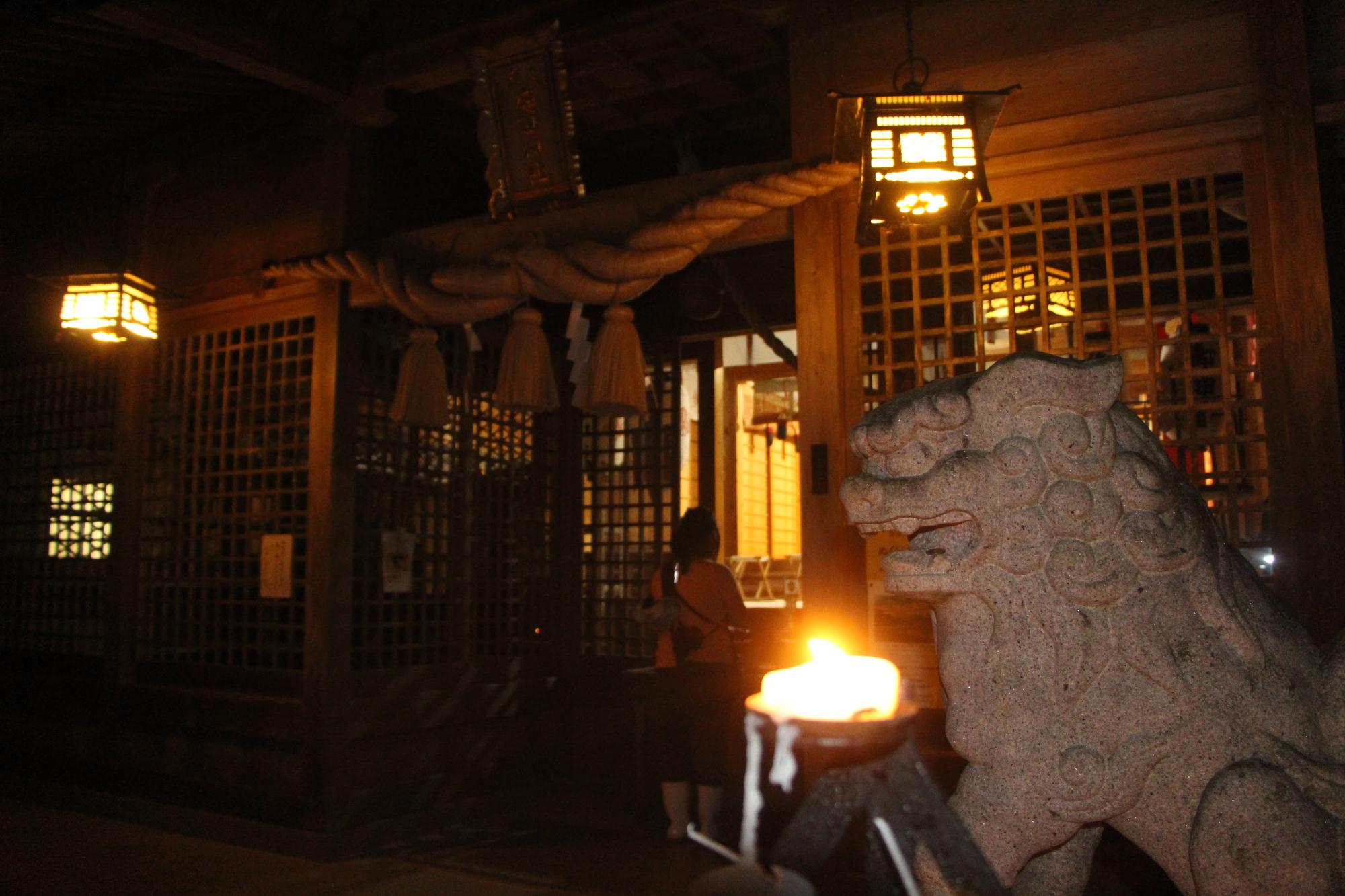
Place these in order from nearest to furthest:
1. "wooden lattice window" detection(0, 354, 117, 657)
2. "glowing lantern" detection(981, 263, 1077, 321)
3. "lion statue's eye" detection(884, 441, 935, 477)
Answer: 1. "lion statue's eye" detection(884, 441, 935, 477)
2. "glowing lantern" detection(981, 263, 1077, 321)
3. "wooden lattice window" detection(0, 354, 117, 657)

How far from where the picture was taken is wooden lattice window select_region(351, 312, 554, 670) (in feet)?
20.3

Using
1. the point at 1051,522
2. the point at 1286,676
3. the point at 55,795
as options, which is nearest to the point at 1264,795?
the point at 1286,676

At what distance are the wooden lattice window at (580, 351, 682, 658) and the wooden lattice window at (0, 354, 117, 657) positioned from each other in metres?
3.69

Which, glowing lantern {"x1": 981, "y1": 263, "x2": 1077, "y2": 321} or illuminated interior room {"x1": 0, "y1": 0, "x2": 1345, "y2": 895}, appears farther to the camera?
glowing lantern {"x1": 981, "y1": 263, "x2": 1077, "y2": 321}

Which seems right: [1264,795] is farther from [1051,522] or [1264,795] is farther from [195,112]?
[195,112]

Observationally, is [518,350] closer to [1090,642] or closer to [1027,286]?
[1027,286]

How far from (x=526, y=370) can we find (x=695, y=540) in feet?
4.98

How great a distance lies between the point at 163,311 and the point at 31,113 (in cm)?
157

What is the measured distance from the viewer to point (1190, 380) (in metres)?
3.57

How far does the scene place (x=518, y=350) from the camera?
5.07 metres

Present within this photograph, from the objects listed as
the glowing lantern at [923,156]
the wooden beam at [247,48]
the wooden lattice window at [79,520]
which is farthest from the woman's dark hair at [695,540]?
the wooden lattice window at [79,520]

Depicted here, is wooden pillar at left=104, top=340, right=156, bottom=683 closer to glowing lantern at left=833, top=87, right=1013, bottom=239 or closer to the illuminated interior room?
the illuminated interior room

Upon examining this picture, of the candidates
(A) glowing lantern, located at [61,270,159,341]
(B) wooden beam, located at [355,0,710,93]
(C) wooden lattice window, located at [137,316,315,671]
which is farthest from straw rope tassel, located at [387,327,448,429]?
(A) glowing lantern, located at [61,270,159,341]

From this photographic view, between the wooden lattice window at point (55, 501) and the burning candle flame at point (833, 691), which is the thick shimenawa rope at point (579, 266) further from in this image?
the wooden lattice window at point (55, 501)
